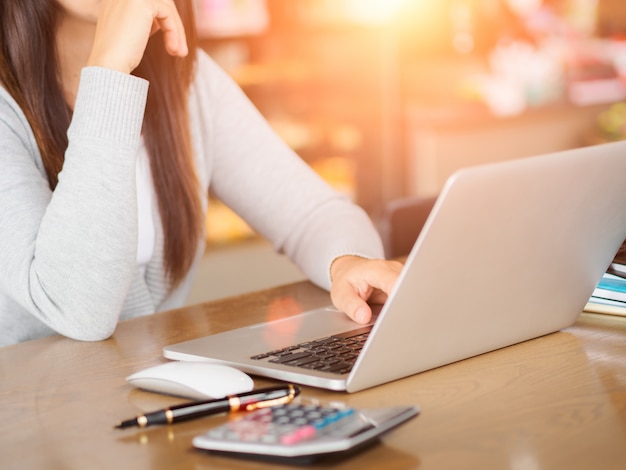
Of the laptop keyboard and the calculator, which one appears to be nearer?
the calculator

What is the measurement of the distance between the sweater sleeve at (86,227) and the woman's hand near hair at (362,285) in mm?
246

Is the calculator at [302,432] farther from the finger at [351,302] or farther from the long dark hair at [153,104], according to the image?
the long dark hair at [153,104]

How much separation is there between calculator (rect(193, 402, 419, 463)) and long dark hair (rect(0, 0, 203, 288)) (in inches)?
27.4

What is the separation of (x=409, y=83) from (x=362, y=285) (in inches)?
109

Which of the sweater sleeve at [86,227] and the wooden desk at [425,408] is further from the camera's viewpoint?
the sweater sleeve at [86,227]

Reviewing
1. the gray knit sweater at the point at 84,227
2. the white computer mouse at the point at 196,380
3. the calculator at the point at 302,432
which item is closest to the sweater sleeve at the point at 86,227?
the gray knit sweater at the point at 84,227

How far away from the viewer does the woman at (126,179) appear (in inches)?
40.3

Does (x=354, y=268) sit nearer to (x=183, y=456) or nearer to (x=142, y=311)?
(x=142, y=311)

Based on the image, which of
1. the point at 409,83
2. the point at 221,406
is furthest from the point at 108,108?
the point at 409,83

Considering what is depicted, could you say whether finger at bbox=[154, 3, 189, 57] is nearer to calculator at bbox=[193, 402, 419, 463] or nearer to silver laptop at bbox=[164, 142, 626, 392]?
silver laptop at bbox=[164, 142, 626, 392]

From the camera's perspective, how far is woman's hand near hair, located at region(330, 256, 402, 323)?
1.03 meters

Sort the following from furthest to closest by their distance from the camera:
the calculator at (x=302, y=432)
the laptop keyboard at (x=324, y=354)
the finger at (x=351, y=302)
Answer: the finger at (x=351, y=302)
the laptop keyboard at (x=324, y=354)
the calculator at (x=302, y=432)

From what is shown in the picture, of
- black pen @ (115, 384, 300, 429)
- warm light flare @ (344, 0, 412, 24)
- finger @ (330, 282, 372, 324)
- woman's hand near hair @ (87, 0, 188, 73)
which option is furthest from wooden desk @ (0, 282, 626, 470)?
warm light flare @ (344, 0, 412, 24)

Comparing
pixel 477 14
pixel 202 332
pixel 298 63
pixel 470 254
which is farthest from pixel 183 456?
pixel 477 14
